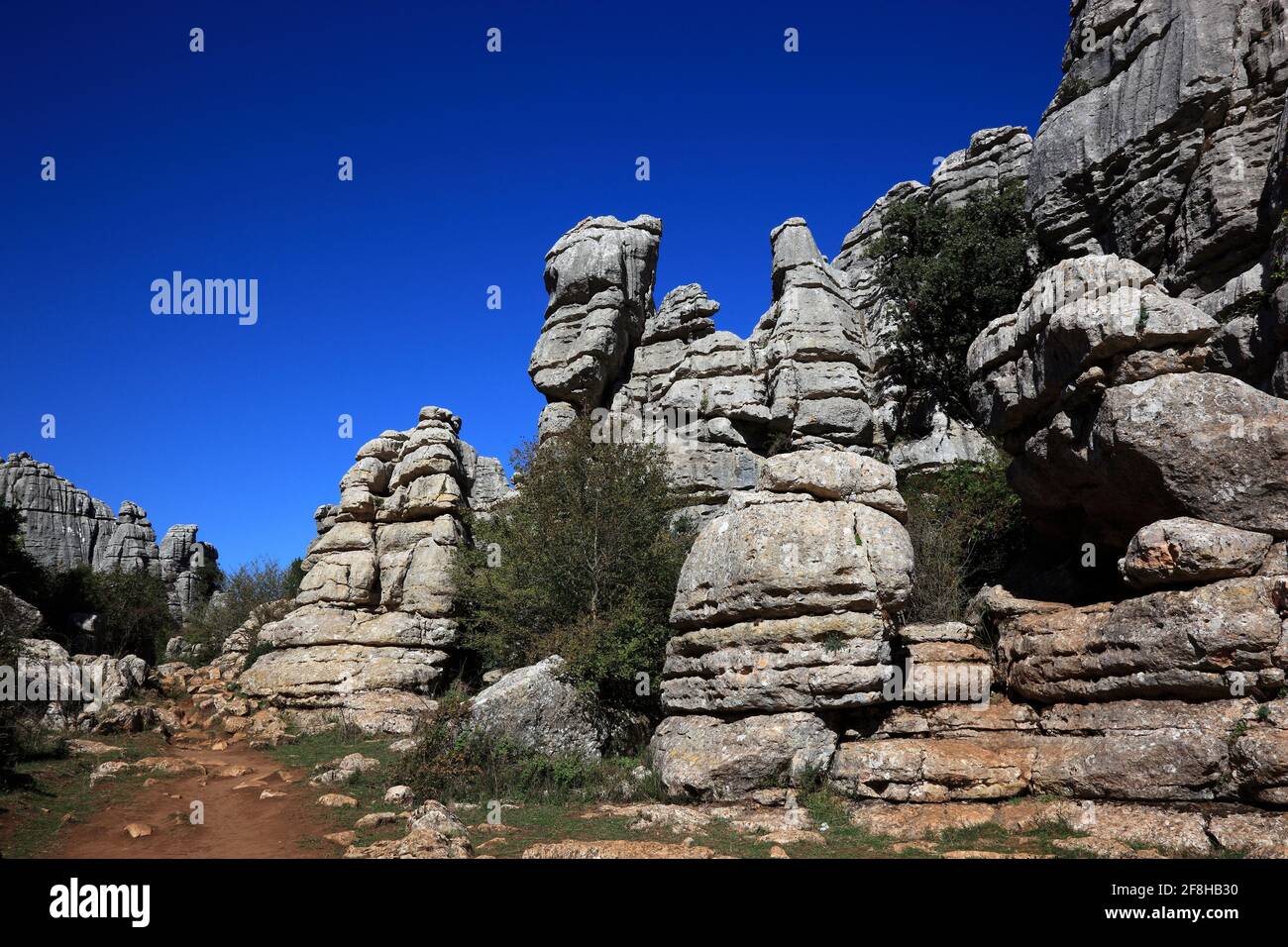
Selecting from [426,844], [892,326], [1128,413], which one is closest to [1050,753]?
[1128,413]

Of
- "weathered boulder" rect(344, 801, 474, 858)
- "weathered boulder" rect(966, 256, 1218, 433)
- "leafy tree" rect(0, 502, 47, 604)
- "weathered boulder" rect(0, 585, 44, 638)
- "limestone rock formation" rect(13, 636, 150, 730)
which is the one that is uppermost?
"weathered boulder" rect(966, 256, 1218, 433)

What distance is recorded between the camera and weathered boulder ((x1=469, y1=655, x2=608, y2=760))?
14641 millimetres

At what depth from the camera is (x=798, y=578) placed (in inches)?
508

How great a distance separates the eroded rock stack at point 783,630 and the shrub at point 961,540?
11.9ft

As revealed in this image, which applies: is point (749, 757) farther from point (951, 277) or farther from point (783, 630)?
point (951, 277)

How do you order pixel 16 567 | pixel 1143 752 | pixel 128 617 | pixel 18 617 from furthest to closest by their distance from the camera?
pixel 128 617 → pixel 16 567 → pixel 18 617 → pixel 1143 752

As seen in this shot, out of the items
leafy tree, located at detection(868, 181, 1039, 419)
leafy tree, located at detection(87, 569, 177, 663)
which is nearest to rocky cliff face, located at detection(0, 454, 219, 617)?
leafy tree, located at detection(87, 569, 177, 663)

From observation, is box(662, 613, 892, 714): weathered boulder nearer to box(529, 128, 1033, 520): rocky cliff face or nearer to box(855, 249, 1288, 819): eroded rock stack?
box(855, 249, 1288, 819): eroded rock stack

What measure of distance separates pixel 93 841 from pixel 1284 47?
29733mm

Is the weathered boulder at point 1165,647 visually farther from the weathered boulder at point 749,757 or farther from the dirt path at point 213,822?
the dirt path at point 213,822

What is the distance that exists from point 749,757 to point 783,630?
2126 mm

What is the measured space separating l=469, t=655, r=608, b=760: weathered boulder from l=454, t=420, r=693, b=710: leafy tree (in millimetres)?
522

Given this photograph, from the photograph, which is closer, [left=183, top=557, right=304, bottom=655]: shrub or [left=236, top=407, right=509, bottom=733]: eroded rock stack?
[left=236, top=407, right=509, bottom=733]: eroded rock stack

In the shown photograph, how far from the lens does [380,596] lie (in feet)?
83.6
